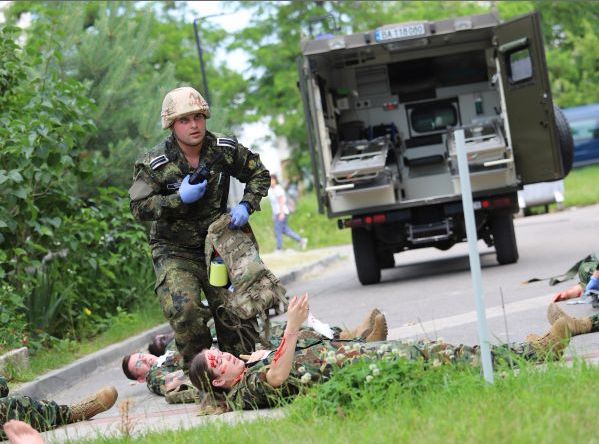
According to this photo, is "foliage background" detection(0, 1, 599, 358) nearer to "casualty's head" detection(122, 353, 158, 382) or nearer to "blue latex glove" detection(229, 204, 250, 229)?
"casualty's head" detection(122, 353, 158, 382)

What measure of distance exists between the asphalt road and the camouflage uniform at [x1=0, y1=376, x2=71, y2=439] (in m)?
0.09

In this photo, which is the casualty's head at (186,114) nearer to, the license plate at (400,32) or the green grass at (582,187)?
the license plate at (400,32)

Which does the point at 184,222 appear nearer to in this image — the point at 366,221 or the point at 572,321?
the point at 572,321

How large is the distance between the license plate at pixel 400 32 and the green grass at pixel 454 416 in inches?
421

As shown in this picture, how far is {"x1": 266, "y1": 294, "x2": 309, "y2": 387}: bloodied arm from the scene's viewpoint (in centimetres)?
649

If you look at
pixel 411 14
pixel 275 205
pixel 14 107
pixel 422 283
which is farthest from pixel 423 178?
pixel 411 14

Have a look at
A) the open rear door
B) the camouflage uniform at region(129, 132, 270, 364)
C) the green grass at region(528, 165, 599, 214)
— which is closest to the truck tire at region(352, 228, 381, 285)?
the open rear door

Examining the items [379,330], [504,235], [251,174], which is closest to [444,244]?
[504,235]

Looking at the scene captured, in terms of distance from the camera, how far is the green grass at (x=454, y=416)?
483 cm

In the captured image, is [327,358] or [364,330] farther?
[364,330]

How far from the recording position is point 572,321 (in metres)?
8.16

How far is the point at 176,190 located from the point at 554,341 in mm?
2557

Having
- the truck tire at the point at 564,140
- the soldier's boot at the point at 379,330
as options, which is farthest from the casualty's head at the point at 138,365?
the truck tire at the point at 564,140

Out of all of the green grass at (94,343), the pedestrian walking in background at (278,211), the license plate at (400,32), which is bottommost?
the pedestrian walking in background at (278,211)
